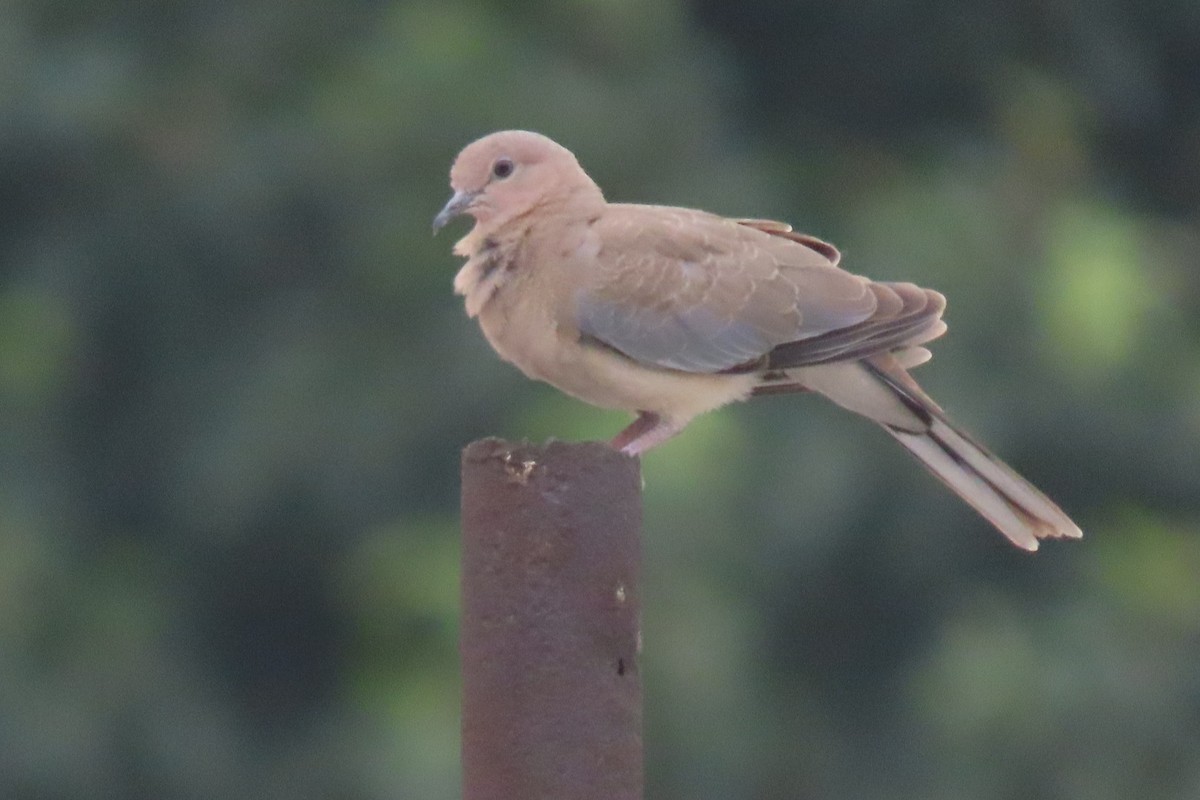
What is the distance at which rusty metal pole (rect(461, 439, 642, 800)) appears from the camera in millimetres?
3738

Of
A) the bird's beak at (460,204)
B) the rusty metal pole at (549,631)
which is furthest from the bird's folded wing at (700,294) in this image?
the rusty metal pole at (549,631)

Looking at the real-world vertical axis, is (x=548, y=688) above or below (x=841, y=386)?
below

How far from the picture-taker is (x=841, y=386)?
5.29m

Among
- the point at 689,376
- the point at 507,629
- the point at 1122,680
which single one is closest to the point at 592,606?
the point at 507,629

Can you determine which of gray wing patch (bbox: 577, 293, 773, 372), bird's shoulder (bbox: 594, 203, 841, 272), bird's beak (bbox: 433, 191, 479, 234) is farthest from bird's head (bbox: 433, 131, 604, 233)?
gray wing patch (bbox: 577, 293, 773, 372)

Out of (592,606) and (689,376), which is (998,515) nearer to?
(689,376)

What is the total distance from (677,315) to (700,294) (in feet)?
0.27

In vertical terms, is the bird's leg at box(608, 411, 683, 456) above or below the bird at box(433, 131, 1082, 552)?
below

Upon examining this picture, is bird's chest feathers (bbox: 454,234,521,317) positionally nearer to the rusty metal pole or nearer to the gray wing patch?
the gray wing patch

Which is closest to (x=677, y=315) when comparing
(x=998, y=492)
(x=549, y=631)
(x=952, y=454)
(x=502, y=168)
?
(x=502, y=168)

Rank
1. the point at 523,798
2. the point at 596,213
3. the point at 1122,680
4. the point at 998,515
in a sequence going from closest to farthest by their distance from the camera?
the point at 523,798
the point at 998,515
the point at 596,213
the point at 1122,680

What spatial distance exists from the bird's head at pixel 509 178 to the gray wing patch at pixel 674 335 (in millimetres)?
337

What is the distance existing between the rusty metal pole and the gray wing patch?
4.18 ft

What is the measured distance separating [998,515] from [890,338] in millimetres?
420
